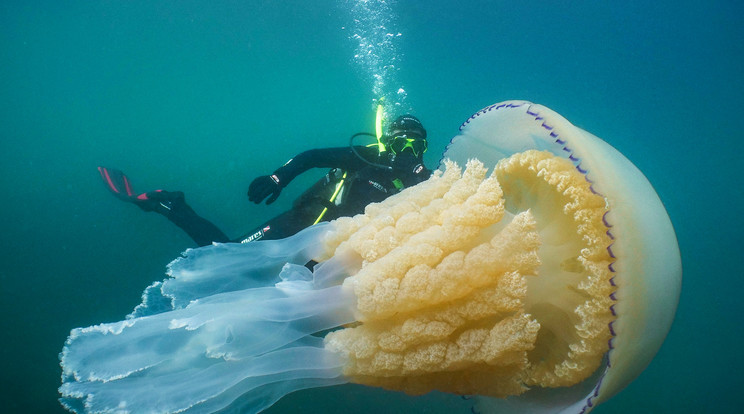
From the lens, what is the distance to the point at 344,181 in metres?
4.70

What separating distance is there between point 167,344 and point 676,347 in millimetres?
21971

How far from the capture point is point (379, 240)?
5.32ft

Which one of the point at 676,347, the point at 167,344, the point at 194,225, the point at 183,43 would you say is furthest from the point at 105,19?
the point at 676,347

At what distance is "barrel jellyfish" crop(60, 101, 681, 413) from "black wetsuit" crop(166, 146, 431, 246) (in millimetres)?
2587

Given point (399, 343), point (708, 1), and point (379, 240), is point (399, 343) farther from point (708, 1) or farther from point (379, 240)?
point (708, 1)

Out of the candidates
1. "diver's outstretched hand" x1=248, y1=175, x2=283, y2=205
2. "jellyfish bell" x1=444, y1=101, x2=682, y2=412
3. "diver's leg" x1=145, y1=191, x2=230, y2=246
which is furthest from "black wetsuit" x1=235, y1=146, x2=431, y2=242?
"jellyfish bell" x1=444, y1=101, x2=682, y2=412

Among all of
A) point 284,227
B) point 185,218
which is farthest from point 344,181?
point 185,218

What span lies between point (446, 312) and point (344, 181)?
333 centimetres

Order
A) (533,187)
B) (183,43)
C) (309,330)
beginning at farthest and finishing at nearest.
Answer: (183,43) → (533,187) → (309,330)

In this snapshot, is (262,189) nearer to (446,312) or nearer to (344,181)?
(344,181)

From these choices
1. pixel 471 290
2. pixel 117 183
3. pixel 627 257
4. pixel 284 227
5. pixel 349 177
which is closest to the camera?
pixel 627 257

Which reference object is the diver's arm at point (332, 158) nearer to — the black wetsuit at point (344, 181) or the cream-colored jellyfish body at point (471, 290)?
the black wetsuit at point (344, 181)

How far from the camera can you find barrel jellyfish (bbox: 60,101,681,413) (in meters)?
1.37

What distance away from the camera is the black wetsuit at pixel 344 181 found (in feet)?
14.4
